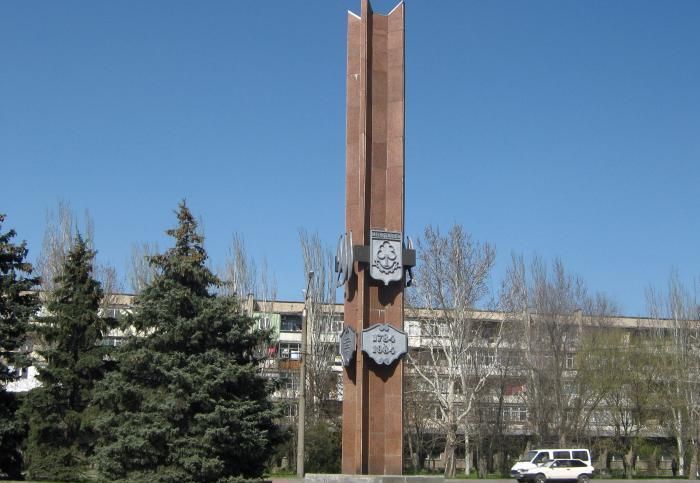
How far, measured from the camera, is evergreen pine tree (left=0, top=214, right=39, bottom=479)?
2322 cm

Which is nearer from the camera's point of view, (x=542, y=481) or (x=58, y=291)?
(x=58, y=291)

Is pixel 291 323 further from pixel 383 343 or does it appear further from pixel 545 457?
pixel 383 343

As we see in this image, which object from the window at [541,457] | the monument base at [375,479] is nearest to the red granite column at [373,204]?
the monument base at [375,479]

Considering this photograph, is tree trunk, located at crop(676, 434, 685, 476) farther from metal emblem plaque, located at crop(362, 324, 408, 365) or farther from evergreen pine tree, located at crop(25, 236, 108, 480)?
metal emblem plaque, located at crop(362, 324, 408, 365)

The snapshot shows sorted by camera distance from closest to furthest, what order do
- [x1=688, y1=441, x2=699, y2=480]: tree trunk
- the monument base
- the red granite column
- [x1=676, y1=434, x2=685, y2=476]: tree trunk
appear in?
the monument base < the red granite column < [x1=688, y1=441, x2=699, y2=480]: tree trunk < [x1=676, y1=434, x2=685, y2=476]: tree trunk

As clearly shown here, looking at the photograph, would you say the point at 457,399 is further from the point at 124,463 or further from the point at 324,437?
the point at 124,463

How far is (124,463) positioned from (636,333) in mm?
33030

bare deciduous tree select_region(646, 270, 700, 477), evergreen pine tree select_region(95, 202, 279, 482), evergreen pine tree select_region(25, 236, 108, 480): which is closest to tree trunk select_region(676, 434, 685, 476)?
bare deciduous tree select_region(646, 270, 700, 477)

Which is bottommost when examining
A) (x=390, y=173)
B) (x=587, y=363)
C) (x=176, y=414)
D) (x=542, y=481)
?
(x=542, y=481)

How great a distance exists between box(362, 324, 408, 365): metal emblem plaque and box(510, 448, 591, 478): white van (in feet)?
55.5

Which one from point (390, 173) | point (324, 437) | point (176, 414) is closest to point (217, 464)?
point (176, 414)

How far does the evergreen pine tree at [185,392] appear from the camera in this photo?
19516 mm

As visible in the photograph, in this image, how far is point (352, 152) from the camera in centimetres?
1822

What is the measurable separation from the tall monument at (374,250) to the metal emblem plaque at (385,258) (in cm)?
2
